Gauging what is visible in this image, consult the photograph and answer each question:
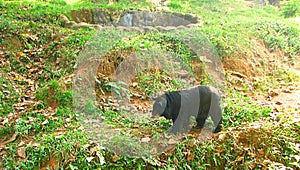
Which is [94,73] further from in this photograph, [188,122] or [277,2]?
[277,2]

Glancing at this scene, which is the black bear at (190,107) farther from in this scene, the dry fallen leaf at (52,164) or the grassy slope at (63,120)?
the dry fallen leaf at (52,164)

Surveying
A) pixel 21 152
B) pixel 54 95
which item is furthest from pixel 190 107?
pixel 21 152

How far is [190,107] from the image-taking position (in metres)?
4.70

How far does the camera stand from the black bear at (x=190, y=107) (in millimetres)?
4500

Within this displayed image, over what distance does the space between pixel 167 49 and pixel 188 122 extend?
3089mm

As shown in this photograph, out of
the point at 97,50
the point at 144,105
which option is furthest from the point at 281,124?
the point at 97,50

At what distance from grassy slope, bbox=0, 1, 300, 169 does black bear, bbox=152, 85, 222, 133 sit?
372mm

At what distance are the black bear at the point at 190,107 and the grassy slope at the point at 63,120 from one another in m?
0.37

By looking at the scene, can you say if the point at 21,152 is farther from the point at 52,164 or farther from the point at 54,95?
the point at 54,95

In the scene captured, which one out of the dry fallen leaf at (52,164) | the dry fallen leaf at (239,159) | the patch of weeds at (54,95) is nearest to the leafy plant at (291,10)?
the dry fallen leaf at (239,159)

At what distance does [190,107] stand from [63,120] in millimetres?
2116

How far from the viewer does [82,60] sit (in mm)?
6156

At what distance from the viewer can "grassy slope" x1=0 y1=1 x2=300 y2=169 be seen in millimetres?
3836

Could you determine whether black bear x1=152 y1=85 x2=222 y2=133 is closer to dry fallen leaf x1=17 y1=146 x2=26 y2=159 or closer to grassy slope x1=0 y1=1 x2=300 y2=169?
grassy slope x1=0 y1=1 x2=300 y2=169
